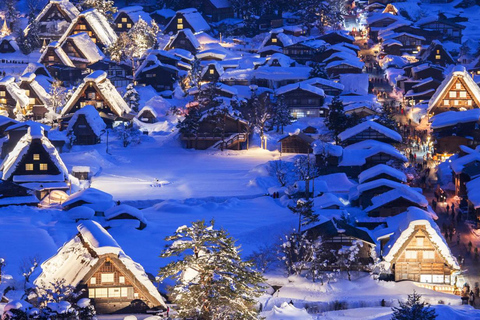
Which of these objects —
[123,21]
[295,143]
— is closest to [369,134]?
[295,143]

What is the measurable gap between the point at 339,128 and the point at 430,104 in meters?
9.07

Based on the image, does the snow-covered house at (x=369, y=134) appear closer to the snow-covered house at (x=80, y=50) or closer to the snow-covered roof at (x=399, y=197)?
the snow-covered roof at (x=399, y=197)

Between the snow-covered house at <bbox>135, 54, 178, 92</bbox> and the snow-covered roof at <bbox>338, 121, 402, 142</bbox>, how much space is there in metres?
17.6

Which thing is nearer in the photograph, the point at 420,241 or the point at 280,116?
the point at 420,241

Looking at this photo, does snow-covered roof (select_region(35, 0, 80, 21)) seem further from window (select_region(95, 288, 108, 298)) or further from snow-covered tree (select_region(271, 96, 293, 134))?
window (select_region(95, 288, 108, 298))

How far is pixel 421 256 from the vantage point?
29.5 m

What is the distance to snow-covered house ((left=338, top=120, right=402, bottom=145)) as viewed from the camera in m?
46.3

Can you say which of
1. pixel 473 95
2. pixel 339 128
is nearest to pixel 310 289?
pixel 339 128

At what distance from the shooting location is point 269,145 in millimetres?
49469

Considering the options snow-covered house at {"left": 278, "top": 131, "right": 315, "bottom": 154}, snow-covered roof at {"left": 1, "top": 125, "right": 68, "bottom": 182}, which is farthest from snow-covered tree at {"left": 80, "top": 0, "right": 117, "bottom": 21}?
snow-covered roof at {"left": 1, "top": 125, "right": 68, "bottom": 182}

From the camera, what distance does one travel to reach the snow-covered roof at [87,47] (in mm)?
63422

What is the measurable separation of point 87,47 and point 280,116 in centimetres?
1821

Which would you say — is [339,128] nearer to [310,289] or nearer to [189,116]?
[189,116]

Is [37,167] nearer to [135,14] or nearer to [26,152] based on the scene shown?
[26,152]
